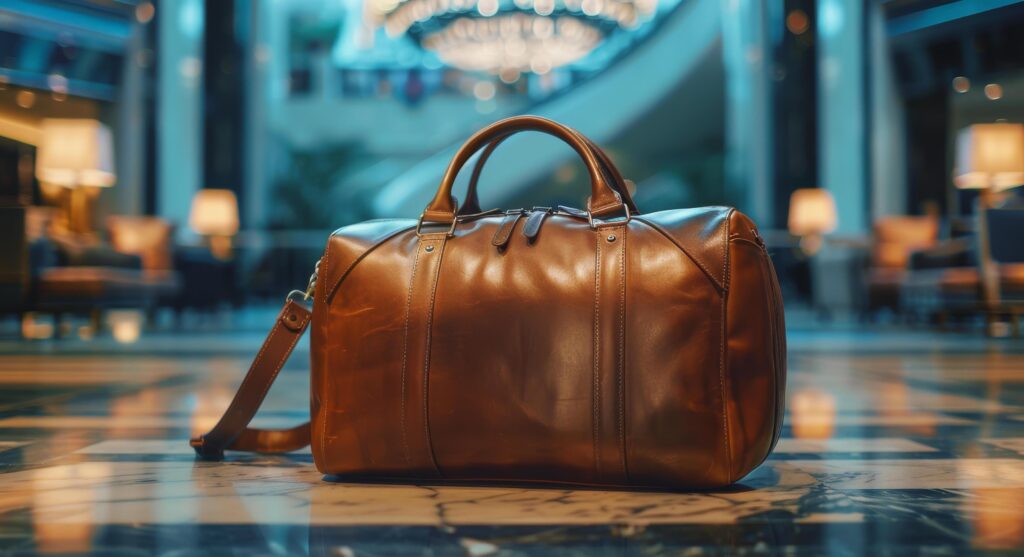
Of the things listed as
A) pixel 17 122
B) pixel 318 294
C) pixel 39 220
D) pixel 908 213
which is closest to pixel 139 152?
pixel 17 122

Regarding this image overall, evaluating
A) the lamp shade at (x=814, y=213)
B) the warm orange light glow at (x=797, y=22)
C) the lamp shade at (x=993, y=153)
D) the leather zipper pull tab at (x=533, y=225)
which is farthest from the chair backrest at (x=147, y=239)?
the warm orange light glow at (x=797, y=22)

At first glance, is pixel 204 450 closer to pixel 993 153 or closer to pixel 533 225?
pixel 533 225

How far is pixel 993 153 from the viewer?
7.14 metres

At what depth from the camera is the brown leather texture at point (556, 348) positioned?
41.6 inches

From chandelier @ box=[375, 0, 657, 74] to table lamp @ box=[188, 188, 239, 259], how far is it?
4.44 m

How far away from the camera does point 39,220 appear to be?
18.6 feet

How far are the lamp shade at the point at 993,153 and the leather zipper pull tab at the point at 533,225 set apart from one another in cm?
708

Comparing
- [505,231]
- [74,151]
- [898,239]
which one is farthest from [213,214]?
[505,231]

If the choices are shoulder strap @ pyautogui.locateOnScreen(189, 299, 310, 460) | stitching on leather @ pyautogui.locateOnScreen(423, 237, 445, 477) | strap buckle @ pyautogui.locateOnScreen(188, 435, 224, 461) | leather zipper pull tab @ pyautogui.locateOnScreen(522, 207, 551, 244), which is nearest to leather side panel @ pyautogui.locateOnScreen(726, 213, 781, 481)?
leather zipper pull tab @ pyautogui.locateOnScreen(522, 207, 551, 244)

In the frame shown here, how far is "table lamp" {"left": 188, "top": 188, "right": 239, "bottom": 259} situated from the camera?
9.09m

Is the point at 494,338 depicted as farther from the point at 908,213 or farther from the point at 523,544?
the point at 908,213

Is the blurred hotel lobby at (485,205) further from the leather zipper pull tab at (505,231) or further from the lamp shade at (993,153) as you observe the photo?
the leather zipper pull tab at (505,231)

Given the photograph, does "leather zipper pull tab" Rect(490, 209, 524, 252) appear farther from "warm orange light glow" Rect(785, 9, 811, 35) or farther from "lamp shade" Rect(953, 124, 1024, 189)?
"warm orange light glow" Rect(785, 9, 811, 35)

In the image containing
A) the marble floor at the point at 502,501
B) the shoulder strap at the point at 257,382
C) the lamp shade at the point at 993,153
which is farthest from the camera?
the lamp shade at the point at 993,153
